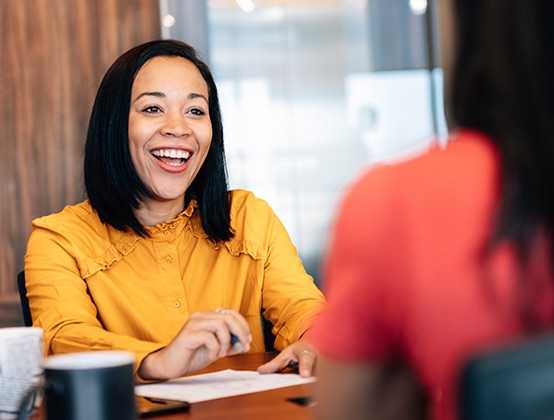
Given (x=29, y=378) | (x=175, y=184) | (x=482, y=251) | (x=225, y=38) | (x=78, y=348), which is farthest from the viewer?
(x=225, y=38)

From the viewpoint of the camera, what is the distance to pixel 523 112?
0.66 m

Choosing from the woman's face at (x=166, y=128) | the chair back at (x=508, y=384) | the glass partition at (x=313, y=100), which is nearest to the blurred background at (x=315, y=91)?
the glass partition at (x=313, y=100)

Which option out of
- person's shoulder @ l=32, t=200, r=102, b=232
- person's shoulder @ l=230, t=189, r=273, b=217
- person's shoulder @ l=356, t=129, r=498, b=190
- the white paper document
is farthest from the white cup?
person's shoulder @ l=230, t=189, r=273, b=217

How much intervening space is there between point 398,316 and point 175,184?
1570 mm

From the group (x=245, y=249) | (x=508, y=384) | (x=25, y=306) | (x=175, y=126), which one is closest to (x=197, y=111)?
(x=175, y=126)

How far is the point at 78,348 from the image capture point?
1.77m

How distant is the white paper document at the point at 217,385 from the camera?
55.4 inches

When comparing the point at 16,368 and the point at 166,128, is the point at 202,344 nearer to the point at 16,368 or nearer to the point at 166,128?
the point at 16,368

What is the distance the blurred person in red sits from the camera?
66 centimetres

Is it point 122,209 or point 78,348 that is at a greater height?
point 122,209

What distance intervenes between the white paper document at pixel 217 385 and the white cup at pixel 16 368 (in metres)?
0.27

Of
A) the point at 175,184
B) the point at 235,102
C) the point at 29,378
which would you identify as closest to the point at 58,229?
the point at 175,184

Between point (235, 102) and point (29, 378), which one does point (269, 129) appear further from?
point (29, 378)

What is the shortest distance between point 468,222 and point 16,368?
2.42ft
